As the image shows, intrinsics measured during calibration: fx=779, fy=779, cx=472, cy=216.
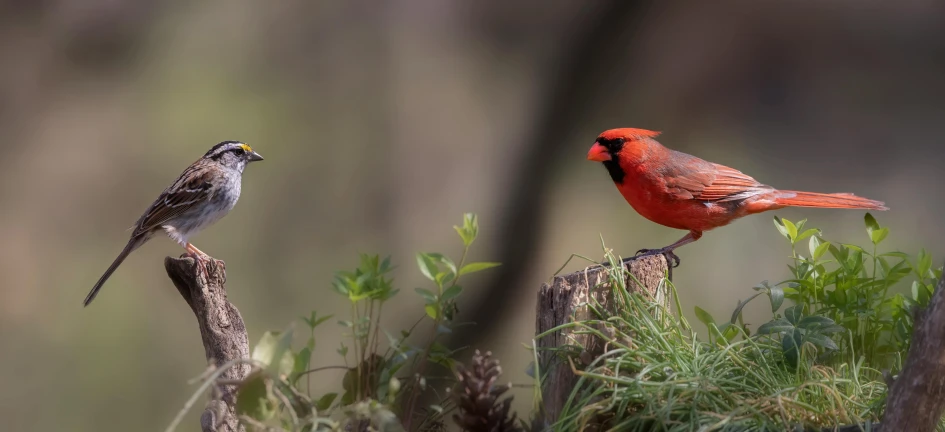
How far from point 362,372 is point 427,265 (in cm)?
28

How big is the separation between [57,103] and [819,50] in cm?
500

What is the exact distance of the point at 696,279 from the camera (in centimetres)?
516

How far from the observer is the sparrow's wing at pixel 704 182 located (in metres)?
2.75

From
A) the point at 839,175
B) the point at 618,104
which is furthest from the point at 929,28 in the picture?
the point at 618,104

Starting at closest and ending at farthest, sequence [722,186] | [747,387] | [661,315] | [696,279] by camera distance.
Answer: [747,387]
[661,315]
[722,186]
[696,279]

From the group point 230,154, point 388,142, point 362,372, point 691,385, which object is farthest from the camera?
point 388,142

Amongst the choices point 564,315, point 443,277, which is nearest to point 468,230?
point 443,277

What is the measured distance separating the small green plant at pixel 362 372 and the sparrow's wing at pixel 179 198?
1.69 metres

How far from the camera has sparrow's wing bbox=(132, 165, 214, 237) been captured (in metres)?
3.20

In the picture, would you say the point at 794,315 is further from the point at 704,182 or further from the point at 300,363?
the point at 300,363

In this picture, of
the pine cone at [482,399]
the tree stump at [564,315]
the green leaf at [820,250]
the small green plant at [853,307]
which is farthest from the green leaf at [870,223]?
the pine cone at [482,399]

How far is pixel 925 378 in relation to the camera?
1432mm

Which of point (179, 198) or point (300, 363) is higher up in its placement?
point (179, 198)

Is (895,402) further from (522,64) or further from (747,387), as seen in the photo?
(522,64)
